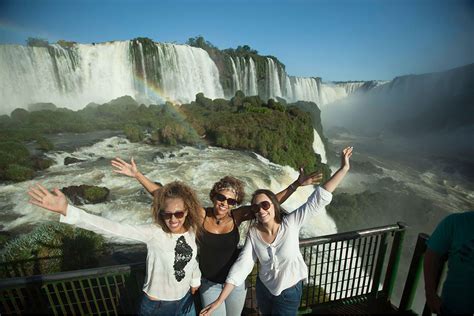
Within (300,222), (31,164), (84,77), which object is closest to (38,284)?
(300,222)

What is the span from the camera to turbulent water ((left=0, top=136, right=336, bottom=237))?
848 cm

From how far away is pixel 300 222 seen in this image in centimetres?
202

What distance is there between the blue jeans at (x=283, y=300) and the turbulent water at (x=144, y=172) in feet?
21.3

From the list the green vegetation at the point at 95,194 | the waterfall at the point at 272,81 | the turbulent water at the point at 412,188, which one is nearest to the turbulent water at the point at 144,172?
the green vegetation at the point at 95,194

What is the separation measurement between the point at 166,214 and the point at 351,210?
15.2 metres

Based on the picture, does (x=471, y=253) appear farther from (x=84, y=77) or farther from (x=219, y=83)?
(x=219, y=83)

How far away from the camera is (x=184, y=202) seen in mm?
1923

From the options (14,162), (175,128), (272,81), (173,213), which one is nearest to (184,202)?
(173,213)

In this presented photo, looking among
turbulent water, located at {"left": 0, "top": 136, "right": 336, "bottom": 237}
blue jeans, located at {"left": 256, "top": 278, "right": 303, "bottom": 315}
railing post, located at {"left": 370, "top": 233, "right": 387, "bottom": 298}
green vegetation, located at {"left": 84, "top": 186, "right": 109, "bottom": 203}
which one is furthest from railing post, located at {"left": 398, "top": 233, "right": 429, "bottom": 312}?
green vegetation, located at {"left": 84, "top": 186, "right": 109, "bottom": 203}

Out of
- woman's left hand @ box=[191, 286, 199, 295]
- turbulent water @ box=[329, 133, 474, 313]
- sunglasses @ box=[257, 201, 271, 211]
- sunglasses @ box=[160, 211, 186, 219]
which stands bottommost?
turbulent water @ box=[329, 133, 474, 313]

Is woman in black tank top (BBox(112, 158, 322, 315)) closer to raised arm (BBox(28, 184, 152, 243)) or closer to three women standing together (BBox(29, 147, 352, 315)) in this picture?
three women standing together (BBox(29, 147, 352, 315))

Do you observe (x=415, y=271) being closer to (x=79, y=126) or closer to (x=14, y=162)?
(x=14, y=162)

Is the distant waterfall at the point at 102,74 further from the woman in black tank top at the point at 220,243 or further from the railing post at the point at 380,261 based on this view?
the railing post at the point at 380,261

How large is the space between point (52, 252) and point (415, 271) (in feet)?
19.0
